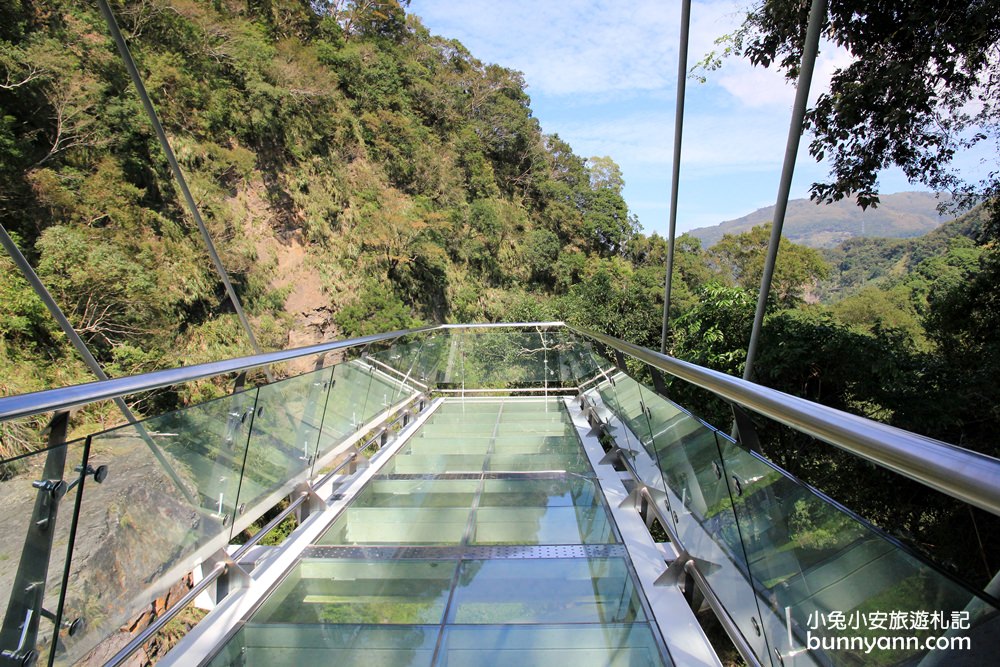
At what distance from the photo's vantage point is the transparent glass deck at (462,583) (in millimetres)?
1430

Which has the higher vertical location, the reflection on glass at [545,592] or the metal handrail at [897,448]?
the metal handrail at [897,448]

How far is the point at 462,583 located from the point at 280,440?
→ 1.00 m

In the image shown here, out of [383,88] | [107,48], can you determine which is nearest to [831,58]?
[107,48]

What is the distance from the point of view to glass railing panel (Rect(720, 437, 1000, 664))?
654mm

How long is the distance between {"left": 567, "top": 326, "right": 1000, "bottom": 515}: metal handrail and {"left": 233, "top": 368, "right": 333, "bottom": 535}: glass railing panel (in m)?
1.75

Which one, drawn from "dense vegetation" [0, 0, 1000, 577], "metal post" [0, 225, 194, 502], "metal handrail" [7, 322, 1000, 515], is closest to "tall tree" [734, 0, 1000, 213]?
"dense vegetation" [0, 0, 1000, 577]

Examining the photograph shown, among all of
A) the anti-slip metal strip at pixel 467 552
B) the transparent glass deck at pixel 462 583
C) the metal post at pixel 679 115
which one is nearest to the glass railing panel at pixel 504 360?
the metal post at pixel 679 115

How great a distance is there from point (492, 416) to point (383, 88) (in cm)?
1751

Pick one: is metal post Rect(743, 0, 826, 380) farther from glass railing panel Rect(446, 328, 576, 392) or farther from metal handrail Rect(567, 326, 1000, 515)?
glass railing panel Rect(446, 328, 576, 392)

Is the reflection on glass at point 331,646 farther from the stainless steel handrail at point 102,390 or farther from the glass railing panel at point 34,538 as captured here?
the stainless steel handrail at point 102,390

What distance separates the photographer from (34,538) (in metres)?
0.99

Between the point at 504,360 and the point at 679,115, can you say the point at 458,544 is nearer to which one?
the point at 679,115

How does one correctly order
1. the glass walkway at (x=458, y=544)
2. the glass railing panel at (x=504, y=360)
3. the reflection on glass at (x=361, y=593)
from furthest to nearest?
the glass railing panel at (x=504, y=360) < the reflection on glass at (x=361, y=593) < the glass walkway at (x=458, y=544)

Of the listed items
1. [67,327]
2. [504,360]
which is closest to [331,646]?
[67,327]
